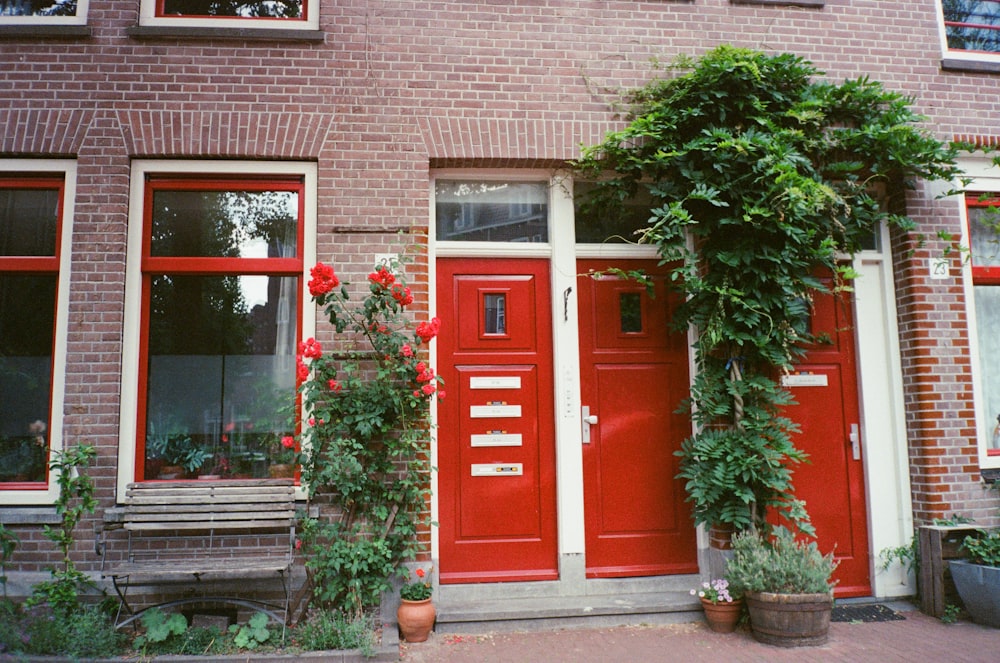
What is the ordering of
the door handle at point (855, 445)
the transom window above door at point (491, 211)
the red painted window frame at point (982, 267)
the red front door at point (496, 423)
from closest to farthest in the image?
the red front door at point (496, 423) → the transom window above door at point (491, 211) → the door handle at point (855, 445) → the red painted window frame at point (982, 267)

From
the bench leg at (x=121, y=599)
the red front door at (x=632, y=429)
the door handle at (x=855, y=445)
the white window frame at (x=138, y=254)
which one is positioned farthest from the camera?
the door handle at (x=855, y=445)

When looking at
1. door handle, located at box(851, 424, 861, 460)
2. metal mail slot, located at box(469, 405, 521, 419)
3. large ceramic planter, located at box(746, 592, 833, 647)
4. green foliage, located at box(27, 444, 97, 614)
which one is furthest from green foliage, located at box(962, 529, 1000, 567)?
green foliage, located at box(27, 444, 97, 614)

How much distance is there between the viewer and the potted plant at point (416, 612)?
439cm

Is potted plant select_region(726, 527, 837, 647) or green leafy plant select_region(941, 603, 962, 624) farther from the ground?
potted plant select_region(726, 527, 837, 647)

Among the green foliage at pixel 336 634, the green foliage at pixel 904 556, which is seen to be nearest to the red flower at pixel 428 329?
the green foliage at pixel 336 634

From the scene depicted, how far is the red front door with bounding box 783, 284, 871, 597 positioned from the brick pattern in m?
0.46

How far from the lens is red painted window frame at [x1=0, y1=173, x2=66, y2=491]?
4746 millimetres

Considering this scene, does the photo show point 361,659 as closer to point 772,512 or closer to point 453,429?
point 453,429

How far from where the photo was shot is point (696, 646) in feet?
14.3

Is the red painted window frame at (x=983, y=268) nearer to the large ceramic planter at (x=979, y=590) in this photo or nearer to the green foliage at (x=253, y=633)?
the large ceramic planter at (x=979, y=590)

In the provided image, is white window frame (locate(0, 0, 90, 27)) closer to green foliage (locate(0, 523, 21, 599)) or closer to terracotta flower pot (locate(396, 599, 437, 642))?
green foliage (locate(0, 523, 21, 599))

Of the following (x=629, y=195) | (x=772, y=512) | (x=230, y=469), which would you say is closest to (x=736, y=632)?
(x=772, y=512)

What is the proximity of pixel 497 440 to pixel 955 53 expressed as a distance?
5158 millimetres

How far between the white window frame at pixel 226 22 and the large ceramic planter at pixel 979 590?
618 centimetres
